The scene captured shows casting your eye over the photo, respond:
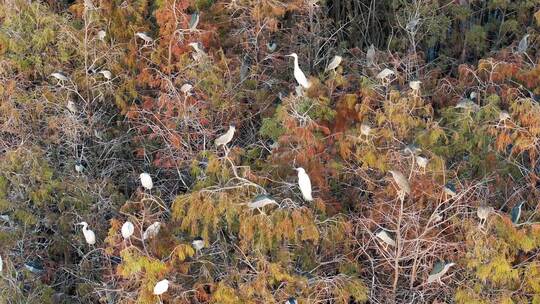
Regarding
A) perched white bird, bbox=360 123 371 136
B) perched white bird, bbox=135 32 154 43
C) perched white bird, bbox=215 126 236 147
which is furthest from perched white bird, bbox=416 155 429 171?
perched white bird, bbox=135 32 154 43

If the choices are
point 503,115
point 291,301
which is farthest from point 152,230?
point 503,115

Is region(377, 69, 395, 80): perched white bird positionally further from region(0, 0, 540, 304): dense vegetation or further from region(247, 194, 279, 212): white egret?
region(247, 194, 279, 212): white egret

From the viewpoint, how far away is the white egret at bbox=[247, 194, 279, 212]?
14.5 ft

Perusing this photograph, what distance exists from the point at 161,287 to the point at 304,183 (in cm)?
111

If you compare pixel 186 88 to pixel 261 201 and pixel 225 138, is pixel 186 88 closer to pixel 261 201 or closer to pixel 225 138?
pixel 225 138

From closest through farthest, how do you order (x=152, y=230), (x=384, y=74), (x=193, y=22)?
(x=152, y=230), (x=384, y=74), (x=193, y=22)

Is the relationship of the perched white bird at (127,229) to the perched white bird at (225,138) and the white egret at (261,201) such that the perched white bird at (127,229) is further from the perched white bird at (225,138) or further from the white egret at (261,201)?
the perched white bird at (225,138)

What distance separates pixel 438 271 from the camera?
4688mm

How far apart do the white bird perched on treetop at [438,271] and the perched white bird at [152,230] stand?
1.81m

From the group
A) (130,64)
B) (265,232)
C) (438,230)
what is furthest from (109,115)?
(438,230)

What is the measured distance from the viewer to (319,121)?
5234 millimetres

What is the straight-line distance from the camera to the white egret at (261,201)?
14.5ft

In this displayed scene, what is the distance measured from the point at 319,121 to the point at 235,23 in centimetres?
169

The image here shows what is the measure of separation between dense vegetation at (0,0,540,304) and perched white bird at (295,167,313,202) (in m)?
0.11
